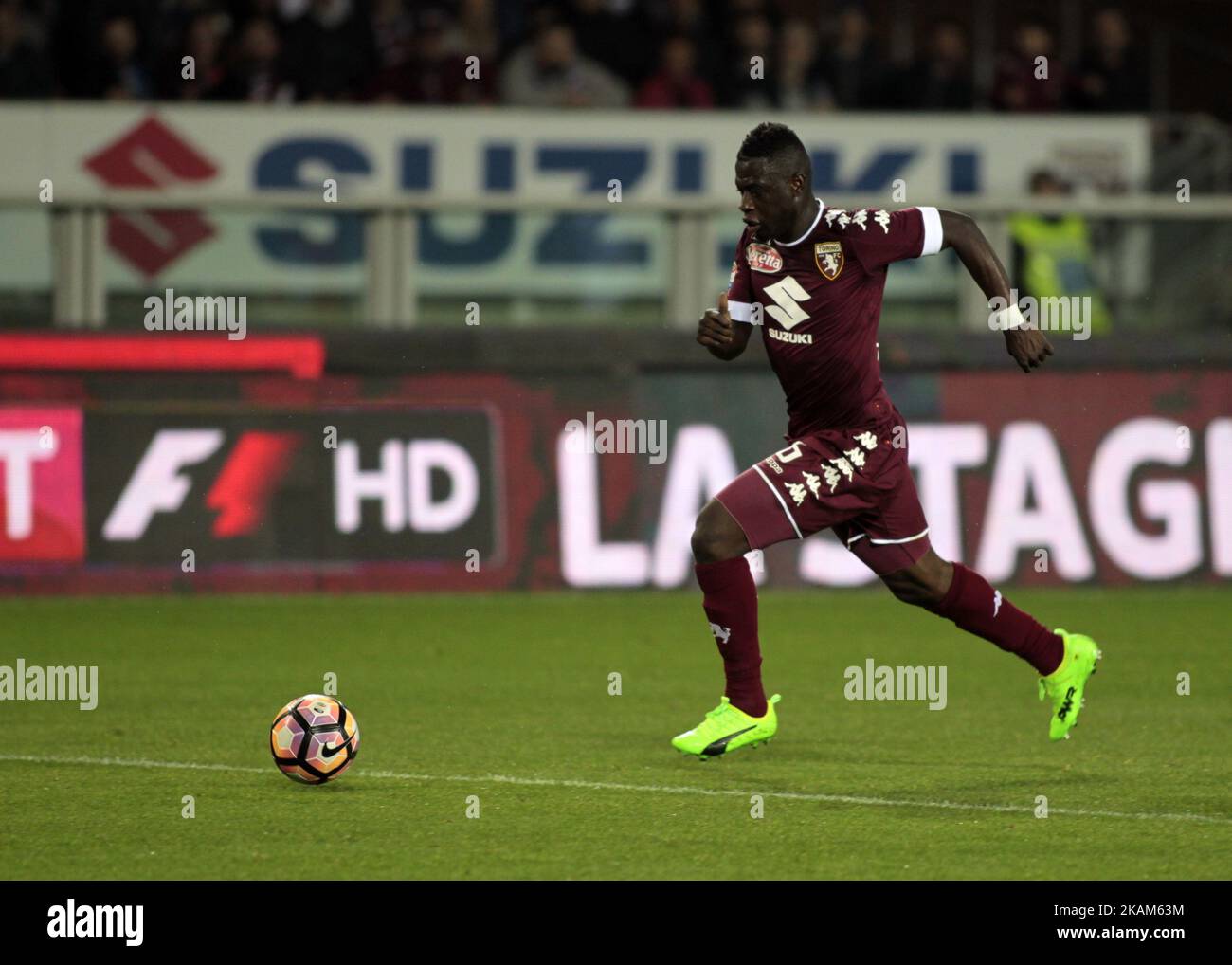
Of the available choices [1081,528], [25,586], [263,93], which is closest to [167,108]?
[263,93]

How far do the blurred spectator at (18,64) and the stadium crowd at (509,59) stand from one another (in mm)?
12

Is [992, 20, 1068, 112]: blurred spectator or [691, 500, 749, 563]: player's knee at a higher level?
[992, 20, 1068, 112]: blurred spectator

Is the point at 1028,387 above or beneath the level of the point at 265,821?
above

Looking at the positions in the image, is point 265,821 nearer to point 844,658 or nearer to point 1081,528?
point 844,658

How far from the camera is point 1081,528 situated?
1352cm

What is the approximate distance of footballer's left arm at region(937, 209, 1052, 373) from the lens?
7.29 meters

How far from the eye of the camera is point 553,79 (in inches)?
642

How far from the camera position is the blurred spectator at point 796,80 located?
663 inches

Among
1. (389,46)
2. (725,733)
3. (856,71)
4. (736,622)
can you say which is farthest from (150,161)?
(725,733)

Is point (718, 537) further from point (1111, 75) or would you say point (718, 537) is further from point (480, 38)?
point (1111, 75)

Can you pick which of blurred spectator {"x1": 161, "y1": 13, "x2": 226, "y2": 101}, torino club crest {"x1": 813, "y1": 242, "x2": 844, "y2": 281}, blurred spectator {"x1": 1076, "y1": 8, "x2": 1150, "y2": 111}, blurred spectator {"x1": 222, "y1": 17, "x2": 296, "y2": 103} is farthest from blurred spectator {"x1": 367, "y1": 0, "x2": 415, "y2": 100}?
torino club crest {"x1": 813, "y1": 242, "x2": 844, "y2": 281}

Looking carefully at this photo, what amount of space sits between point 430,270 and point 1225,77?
30.8 ft

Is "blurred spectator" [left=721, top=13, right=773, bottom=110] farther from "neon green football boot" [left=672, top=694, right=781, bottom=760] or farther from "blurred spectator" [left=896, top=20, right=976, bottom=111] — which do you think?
"neon green football boot" [left=672, top=694, right=781, bottom=760]

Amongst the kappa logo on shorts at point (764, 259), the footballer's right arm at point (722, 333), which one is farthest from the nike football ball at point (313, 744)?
the kappa logo on shorts at point (764, 259)
